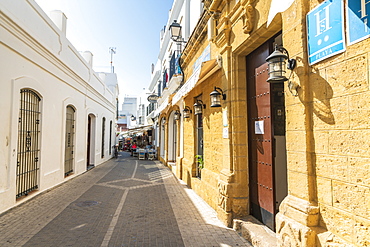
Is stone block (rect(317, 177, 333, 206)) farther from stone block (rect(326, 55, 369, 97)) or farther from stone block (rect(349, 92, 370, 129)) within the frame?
stone block (rect(326, 55, 369, 97))

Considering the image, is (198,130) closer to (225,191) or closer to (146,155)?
(225,191)

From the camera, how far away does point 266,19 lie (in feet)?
11.1

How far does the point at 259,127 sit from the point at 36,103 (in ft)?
20.5

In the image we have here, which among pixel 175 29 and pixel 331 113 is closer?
pixel 331 113

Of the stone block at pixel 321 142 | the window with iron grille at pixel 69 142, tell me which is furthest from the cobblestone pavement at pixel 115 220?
the stone block at pixel 321 142

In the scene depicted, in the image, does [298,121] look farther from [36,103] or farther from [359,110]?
[36,103]

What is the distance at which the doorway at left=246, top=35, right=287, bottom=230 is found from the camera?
370 centimetres

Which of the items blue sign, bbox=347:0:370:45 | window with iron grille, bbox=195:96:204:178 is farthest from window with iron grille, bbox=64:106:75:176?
blue sign, bbox=347:0:370:45

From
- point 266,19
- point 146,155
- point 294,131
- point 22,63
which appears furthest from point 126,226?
point 146,155

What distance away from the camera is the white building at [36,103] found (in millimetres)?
5043

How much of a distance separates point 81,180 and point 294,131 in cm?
867

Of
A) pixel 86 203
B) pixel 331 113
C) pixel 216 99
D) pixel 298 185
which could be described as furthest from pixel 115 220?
pixel 331 113

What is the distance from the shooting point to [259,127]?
157 inches

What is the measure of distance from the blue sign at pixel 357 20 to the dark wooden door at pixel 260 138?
65.9 inches
